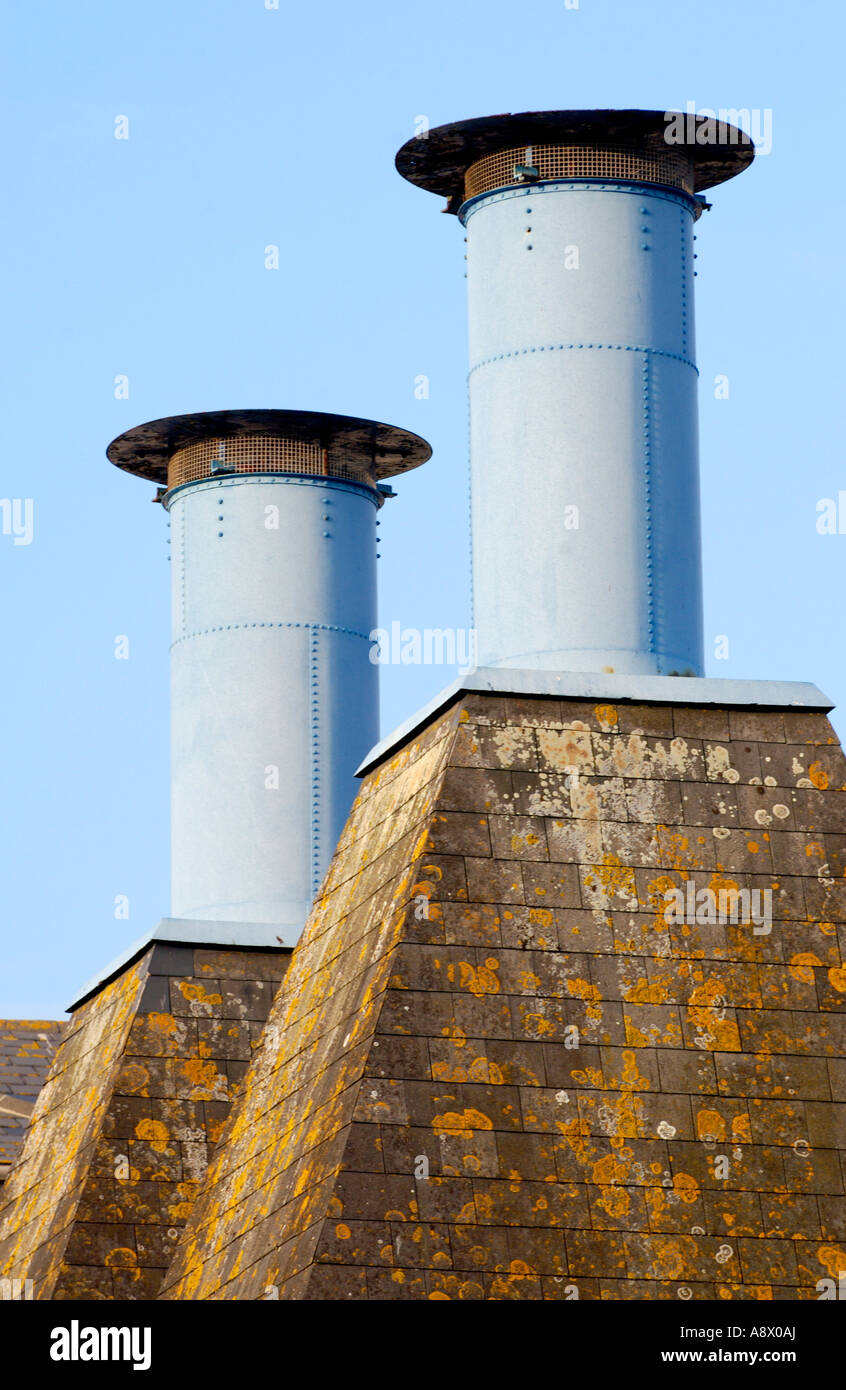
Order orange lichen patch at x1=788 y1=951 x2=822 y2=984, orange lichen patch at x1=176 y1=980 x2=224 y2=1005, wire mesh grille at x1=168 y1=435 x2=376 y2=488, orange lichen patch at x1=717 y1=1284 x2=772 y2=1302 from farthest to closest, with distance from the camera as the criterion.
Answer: wire mesh grille at x1=168 y1=435 x2=376 y2=488
orange lichen patch at x1=176 y1=980 x2=224 y2=1005
orange lichen patch at x1=788 y1=951 x2=822 y2=984
orange lichen patch at x1=717 y1=1284 x2=772 y2=1302

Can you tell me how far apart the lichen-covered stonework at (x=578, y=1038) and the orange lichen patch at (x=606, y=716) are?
0.06 ft

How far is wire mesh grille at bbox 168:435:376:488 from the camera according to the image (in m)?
19.0

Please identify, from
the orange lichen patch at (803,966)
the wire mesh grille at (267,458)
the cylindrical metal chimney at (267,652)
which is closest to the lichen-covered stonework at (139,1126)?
the cylindrical metal chimney at (267,652)

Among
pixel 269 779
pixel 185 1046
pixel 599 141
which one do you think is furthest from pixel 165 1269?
pixel 599 141

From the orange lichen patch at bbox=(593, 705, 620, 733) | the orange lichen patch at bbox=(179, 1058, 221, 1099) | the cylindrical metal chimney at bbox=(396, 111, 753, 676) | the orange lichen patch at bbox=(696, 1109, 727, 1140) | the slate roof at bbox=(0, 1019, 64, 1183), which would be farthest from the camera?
the slate roof at bbox=(0, 1019, 64, 1183)

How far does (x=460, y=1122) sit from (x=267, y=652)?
24.7 feet

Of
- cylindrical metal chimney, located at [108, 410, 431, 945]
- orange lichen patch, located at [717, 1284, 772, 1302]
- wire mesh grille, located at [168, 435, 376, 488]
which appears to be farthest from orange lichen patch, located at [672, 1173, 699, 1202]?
wire mesh grille, located at [168, 435, 376, 488]

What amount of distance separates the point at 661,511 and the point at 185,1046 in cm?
544

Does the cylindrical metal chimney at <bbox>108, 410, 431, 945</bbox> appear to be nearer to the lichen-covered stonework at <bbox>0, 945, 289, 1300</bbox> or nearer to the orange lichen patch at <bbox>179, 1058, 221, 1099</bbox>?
Result: the lichen-covered stonework at <bbox>0, 945, 289, 1300</bbox>

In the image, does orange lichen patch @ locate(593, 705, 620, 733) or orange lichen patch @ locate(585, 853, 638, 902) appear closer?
orange lichen patch @ locate(585, 853, 638, 902)

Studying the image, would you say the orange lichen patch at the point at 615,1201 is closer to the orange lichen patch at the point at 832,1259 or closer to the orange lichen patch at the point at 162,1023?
the orange lichen patch at the point at 832,1259

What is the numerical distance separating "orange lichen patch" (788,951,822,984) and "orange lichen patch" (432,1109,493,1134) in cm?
178
